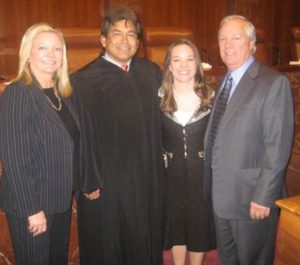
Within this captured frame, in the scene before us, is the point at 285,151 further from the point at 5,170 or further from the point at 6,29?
the point at 6,29

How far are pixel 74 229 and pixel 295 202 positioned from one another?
135 centimetres

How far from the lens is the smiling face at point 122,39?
197 cm

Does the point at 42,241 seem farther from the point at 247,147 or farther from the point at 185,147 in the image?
the point at 247,147

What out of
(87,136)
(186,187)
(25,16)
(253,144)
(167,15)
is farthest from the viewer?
(167,15)

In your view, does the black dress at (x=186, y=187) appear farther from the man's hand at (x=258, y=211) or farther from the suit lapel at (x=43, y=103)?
the suit lapel at (x=43, y=103)

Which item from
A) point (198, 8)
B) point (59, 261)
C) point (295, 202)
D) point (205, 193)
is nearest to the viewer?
point (295, 202)

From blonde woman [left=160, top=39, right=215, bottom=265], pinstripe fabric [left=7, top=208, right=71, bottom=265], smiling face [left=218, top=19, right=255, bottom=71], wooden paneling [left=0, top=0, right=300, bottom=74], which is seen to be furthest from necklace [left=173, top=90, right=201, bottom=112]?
wooden paneling [left=0, top=0, right=300, bottom=74]

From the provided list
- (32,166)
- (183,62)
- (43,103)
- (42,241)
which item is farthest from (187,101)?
(42,241)

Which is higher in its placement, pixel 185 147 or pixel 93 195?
pixel 185 147

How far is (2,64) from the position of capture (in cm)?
482

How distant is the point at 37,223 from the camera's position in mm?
1589

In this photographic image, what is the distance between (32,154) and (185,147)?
0.79 metres

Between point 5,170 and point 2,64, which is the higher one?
point 2,64

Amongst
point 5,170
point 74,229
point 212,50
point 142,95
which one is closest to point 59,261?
point 74,229
